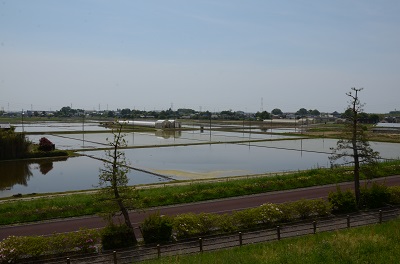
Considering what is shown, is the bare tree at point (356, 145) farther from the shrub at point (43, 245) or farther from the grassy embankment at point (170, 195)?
the shrub at point (43, 245)

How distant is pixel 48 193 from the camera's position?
32.4 m

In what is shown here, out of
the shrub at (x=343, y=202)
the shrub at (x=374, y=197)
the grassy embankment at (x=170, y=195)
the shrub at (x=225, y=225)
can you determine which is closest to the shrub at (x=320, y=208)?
the shrub at (x=343, y=202)

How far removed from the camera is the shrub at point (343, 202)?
78.0ft

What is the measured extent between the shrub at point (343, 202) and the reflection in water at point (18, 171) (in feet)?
94.3

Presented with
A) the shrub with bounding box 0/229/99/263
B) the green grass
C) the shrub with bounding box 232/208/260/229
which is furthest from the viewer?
the shrub with bounding box 232/208/260/229

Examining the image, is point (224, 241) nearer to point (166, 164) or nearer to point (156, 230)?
point (156, 230)

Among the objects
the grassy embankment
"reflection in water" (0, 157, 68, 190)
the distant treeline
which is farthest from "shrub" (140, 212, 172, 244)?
the distant treeline

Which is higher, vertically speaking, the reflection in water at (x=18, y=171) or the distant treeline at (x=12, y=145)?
the distant treeline at (x=12, y=145)

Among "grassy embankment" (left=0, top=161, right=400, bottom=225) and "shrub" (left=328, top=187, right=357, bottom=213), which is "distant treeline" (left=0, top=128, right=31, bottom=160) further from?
"shrub" (left=328, top=187, right=357, bottom=213)

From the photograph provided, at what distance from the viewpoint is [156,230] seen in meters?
19.3

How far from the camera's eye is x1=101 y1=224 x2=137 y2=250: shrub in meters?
18.5

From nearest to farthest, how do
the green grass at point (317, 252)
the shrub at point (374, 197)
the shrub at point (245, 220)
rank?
the green grass at point (317, 252) → the shrub at point (245, 220) → the shrub at point (374, 197)

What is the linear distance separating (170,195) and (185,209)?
257cm

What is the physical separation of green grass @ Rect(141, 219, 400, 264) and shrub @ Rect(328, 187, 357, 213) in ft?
19.5
